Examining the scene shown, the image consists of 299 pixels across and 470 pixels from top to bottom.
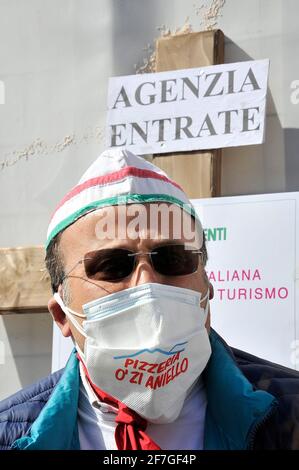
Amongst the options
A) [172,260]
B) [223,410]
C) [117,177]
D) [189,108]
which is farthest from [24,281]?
[223,410]

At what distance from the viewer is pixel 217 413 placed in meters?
1.69

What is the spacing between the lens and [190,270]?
1789 mm

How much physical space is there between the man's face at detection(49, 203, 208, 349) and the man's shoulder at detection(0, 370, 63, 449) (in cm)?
13

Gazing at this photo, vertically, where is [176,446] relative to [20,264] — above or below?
below

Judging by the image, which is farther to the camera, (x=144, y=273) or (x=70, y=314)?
(x=70, y=314)

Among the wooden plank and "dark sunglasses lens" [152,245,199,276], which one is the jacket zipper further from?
the wooden plank

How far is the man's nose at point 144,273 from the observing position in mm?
1731

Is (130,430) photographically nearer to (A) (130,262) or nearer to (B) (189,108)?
(A) (130,262)

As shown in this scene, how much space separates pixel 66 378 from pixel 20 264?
183 centimetres

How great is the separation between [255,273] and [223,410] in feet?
4.75

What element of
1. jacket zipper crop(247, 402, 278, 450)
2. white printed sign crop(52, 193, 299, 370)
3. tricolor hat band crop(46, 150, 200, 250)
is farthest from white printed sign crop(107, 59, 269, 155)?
jacket zipper crop(247, 402, 278, 450)
